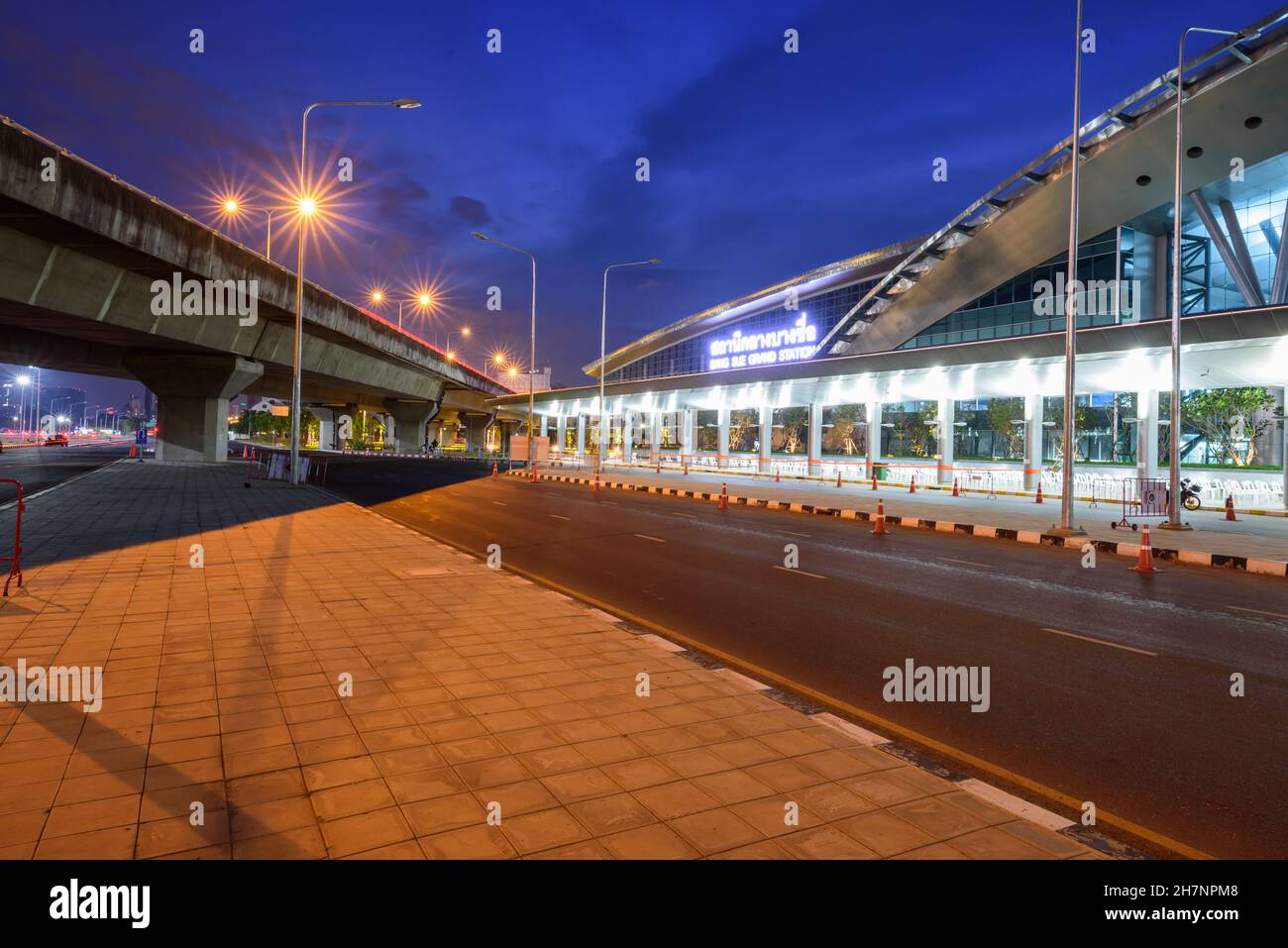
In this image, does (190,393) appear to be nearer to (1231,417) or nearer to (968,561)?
(968,561)

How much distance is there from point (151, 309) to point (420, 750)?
2955 centimetres

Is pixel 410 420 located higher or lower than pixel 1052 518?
higher

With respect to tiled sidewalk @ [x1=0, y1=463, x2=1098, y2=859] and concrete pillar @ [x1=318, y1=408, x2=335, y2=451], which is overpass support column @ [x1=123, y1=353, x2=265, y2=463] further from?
concrete pillar @ [x1=318, y1=408, x2=335, y2=451]

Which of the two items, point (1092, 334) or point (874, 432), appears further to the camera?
point (874, 432)

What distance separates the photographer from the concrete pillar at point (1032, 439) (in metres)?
30.4

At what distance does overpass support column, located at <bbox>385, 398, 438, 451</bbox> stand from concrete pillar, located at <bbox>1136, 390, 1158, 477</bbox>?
59.2 m

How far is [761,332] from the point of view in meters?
66.6

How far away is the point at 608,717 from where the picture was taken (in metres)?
5.11

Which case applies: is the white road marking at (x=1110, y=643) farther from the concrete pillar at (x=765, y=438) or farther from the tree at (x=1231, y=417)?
the tree at (x=1231, y=417)

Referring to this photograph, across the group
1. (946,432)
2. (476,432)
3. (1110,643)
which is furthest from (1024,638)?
(476,432)

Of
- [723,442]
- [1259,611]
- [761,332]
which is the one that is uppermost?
[761,332]

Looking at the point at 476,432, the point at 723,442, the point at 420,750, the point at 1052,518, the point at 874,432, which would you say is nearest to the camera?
the point at 420,750

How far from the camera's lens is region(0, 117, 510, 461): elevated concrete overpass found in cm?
1970

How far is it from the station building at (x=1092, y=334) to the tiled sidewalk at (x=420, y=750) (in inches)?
806
